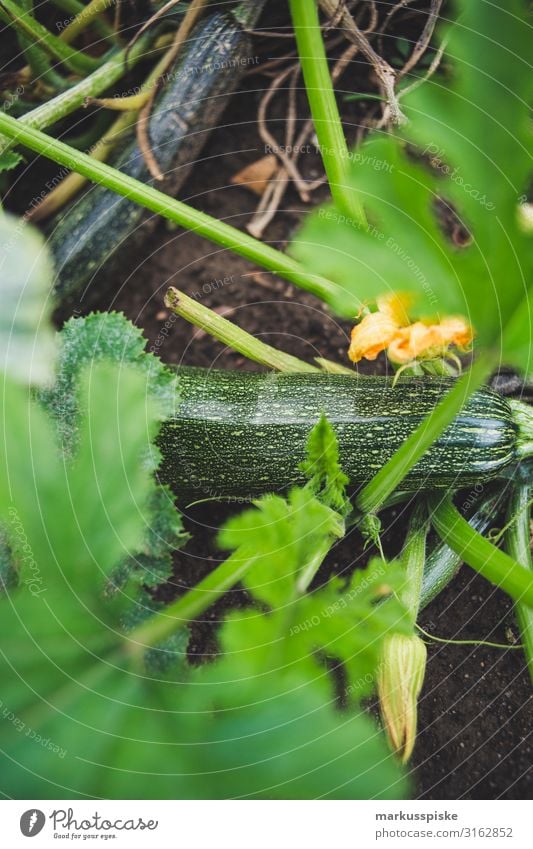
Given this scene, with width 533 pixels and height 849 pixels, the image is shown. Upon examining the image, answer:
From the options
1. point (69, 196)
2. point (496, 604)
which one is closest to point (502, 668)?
point (496, 604)

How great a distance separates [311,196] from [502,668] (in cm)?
112

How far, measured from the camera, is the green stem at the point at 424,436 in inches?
33.8

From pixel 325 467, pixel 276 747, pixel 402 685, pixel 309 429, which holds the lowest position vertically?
pixel 276 747

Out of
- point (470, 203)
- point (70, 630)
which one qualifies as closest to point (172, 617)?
point (70, 630)

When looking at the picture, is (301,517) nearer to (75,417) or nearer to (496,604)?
(75,417)

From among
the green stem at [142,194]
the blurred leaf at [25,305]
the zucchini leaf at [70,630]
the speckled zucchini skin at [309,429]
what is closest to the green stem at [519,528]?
the speckled zucchini skin at [309,429]

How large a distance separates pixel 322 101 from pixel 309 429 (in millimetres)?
566

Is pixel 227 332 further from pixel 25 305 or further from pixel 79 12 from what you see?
pixel 79 12

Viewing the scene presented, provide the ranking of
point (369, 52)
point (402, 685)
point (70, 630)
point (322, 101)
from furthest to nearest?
1. point (369, 52)
2. point (322, 101)
3. point (402, 685)
4. point (70, 630)

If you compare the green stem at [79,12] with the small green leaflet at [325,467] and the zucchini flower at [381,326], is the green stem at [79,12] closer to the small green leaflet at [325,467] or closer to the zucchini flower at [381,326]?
the zucchini flower at [381,326]

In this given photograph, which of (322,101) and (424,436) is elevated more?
(322,101)

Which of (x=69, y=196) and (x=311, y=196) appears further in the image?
(x=311, y=196)

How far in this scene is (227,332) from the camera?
52.4 inches
